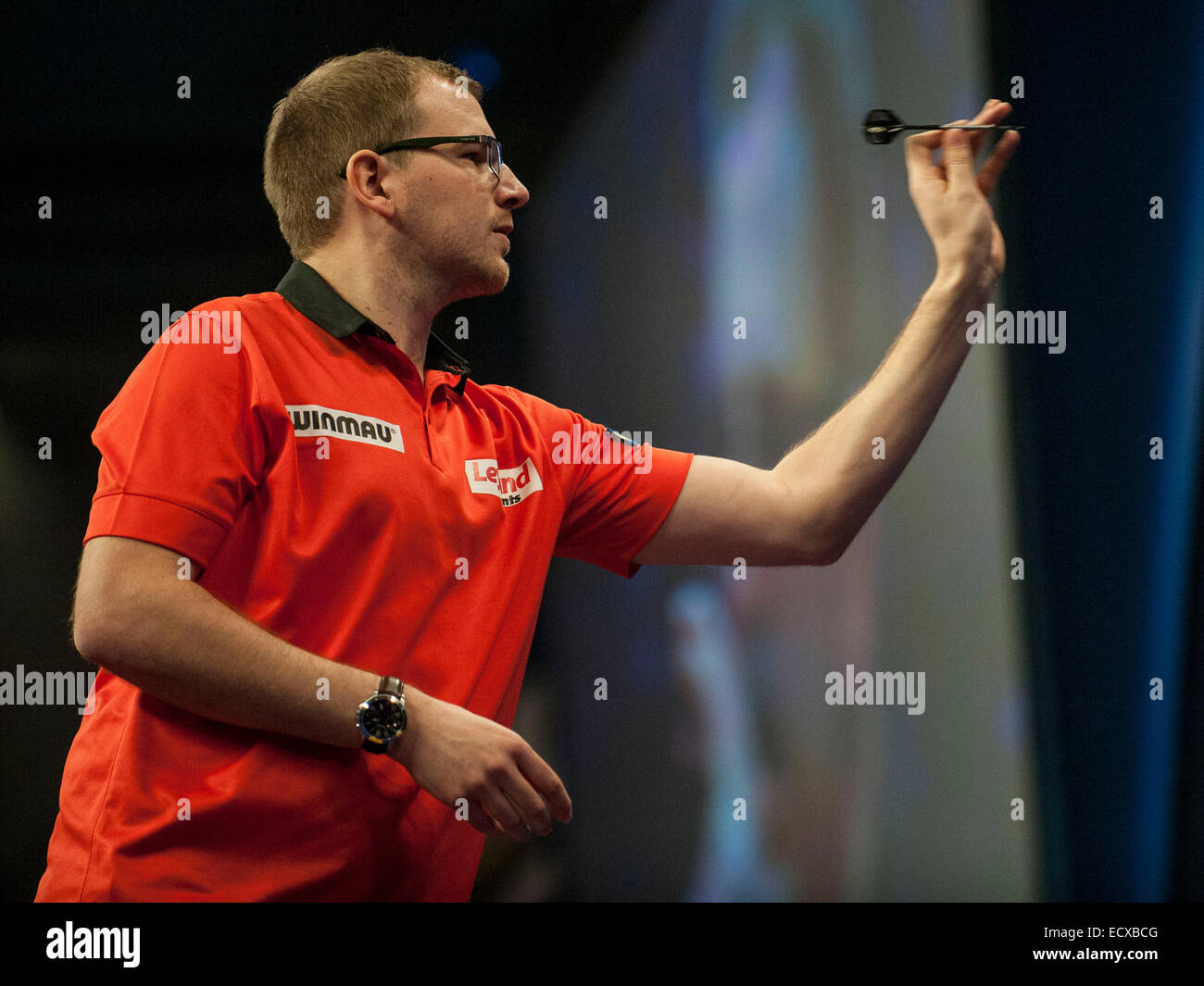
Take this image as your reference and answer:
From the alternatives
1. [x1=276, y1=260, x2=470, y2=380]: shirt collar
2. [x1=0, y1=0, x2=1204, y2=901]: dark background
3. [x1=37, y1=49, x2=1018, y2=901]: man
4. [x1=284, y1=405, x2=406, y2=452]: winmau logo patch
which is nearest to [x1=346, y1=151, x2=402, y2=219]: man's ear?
[x1=37, y1=49, x2=1018, y2=901]: man

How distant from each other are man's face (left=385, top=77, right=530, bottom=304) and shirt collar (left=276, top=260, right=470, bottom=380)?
14 centimetres

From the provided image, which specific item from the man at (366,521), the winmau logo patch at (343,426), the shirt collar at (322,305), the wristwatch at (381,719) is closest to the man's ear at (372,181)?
the man at (366,521)

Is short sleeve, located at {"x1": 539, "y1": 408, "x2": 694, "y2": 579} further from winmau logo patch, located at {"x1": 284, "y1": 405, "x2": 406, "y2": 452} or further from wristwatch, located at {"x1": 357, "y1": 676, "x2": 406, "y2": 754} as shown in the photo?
wristwatch, located at {"x1": 357, "y1": 676, "x2": 406, "y2": 754}

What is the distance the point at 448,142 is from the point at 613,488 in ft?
2.05

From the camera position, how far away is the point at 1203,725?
2.22 meters

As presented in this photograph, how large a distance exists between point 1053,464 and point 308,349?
1564 millimetres

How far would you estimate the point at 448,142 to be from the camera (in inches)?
66.9

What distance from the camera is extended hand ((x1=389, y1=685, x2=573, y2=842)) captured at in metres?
1.29

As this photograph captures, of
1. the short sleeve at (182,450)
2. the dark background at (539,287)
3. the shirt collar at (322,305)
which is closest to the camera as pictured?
the short sleeve at (182,450)

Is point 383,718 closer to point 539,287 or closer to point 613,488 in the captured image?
point 613,488

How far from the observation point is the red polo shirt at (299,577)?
1.33 metres

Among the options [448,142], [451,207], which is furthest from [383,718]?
[448,142]

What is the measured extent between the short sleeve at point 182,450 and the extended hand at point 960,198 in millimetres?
1068

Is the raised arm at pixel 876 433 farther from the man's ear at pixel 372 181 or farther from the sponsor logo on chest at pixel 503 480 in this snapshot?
the man's ear at pixel 372 181
